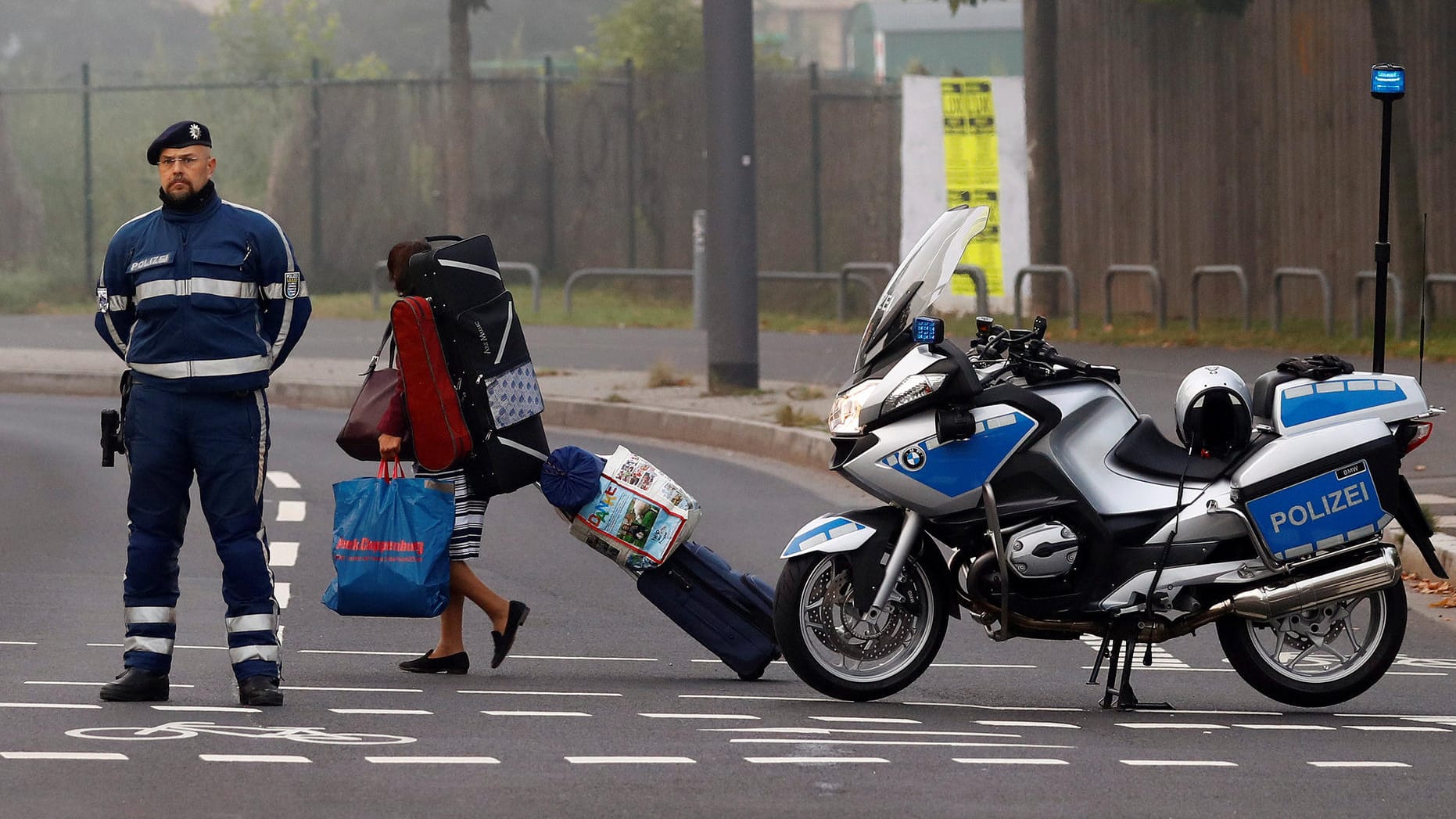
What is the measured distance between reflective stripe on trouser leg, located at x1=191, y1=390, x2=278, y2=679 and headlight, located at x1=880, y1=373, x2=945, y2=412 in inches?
78.5

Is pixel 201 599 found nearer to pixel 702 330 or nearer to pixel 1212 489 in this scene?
pixel 1212 489

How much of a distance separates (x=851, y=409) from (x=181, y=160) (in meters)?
2.26

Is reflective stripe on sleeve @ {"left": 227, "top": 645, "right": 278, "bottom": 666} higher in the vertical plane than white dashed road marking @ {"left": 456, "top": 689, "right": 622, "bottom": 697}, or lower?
higher

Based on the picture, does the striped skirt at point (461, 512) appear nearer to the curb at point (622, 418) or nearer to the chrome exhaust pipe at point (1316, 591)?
the chrome exhaust pipe at point (1316, 591)

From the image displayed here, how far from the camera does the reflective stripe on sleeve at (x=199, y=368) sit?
677 cm

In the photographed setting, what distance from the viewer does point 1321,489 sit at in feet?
23.2

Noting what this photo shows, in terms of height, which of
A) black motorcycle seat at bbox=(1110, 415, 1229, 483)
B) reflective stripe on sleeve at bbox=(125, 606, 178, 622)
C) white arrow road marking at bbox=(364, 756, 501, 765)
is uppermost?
black motorcycle seat at bbox=(1110, 415, 1229, 483)

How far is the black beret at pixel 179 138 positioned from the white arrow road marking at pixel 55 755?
1866 mm

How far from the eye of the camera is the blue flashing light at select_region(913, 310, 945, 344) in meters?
6.81

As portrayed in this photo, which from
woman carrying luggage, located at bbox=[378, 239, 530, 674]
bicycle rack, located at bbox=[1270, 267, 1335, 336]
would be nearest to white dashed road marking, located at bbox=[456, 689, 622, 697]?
woman carrying luggage, located at bbox=[378, 239, 530, 674]

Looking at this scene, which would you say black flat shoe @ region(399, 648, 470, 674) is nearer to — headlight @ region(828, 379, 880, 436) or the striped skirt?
the striped skirt

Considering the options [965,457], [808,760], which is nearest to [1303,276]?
[965,457]

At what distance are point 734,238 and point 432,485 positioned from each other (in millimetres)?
9423

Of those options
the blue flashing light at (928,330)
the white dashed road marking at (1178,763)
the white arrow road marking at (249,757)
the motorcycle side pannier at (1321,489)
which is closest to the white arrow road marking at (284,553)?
the white arrow road marking at (249,757)
